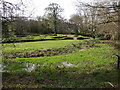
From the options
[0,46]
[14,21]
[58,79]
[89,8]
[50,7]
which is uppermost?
[50,7]

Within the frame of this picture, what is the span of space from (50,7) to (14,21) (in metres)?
38.1

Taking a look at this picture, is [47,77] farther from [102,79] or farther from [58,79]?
[102,79]

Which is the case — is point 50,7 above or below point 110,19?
above

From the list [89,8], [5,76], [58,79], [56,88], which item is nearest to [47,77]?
[58,79]

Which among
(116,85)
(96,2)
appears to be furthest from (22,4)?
(116,85)

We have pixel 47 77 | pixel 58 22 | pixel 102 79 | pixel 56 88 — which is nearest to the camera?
pixel 56 88

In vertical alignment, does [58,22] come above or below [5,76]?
above

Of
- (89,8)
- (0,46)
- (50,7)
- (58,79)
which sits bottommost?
(58,79)

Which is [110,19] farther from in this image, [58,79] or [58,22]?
[58,22]

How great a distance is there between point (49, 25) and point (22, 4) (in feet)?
118

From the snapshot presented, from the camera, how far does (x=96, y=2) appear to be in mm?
8688

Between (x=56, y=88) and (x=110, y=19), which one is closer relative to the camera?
(x=56, y=88)

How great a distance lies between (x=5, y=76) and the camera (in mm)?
7188

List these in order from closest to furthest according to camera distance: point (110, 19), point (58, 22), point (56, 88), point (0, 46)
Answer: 1. point (56, 88)
2. point (0, 46)
3. point (110, 19)
4. point (58, 22)
